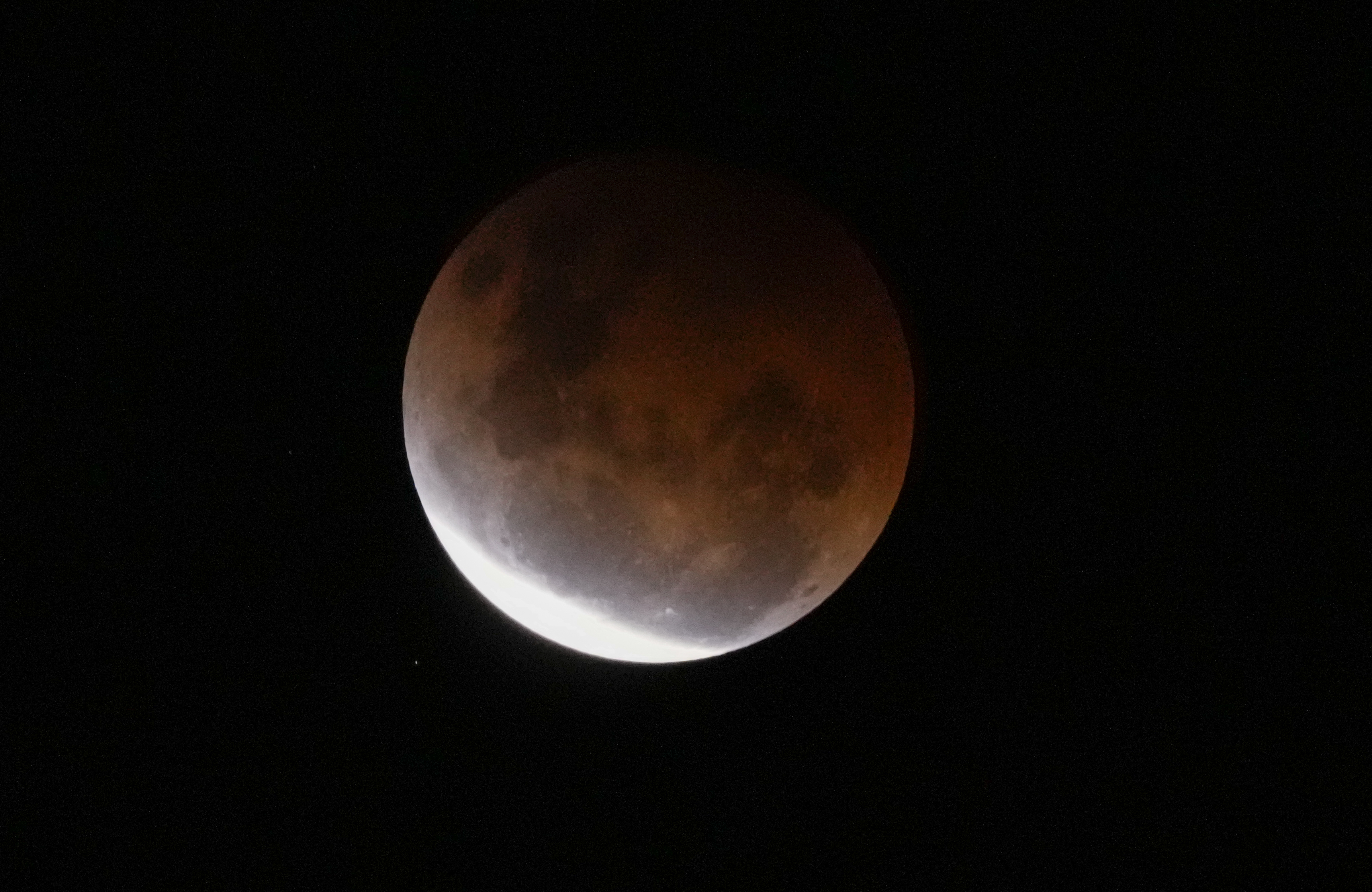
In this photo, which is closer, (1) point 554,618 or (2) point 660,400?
(2) point 660,400

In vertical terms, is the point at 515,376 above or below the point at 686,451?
above

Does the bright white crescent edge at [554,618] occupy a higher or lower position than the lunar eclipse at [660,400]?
lower

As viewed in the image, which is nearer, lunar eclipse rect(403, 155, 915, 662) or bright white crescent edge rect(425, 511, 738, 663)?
lunar eclipse rect(403, 155, 915, 662)

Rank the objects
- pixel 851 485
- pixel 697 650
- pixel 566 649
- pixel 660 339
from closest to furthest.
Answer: pixel 660 339 < pixel 851 485 < pixel 697 650 < pixel 566 649

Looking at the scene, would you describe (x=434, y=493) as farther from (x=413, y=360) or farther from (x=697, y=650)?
(x=697, y=650)

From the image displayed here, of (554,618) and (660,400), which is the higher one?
(660,400)

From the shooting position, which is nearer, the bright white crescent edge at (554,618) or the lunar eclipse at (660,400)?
the lunar eclipse at (660,400)

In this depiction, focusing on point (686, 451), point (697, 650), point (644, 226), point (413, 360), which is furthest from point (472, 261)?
point (697, 650)

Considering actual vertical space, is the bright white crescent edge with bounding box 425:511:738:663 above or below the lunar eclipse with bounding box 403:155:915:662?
below
